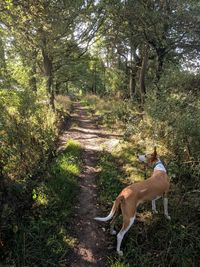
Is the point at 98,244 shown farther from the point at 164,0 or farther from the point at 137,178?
the point at 164,0

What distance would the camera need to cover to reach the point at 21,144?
6.51 metres

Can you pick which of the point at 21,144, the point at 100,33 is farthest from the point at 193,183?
the point at 100,33

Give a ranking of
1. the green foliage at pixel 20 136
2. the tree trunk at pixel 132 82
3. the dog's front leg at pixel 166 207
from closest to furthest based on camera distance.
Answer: the dog's front leg at pixel 166 207, the green foliage at pixel 20 136, the tree trunk at pixel 132 82

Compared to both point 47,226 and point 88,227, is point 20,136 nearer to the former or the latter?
point 47,226

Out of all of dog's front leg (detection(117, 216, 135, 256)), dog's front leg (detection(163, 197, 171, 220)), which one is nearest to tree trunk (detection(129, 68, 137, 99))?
dog's front leg (detection(163, 197, 171, 220))

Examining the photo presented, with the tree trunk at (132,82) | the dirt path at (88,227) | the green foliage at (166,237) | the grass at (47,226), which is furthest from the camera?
the tree trunk at (132,82)

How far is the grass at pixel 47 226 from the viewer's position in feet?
13.8

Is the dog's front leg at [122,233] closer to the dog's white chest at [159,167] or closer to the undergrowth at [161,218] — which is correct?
the undergrowth at [161,218]

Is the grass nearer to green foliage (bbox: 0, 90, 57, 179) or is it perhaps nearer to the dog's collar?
green foliage (bbox: 0, 90, 57, 179)

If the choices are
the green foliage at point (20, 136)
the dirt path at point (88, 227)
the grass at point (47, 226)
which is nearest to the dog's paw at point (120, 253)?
the dirt path at point (88, 227)

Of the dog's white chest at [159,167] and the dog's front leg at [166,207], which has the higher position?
the dog's white chest at [159,167]

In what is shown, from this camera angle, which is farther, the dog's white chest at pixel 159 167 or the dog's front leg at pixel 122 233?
the dog's white chest at pixel 159 167

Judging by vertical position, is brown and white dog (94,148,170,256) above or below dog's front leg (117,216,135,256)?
above

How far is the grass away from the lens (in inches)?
165
